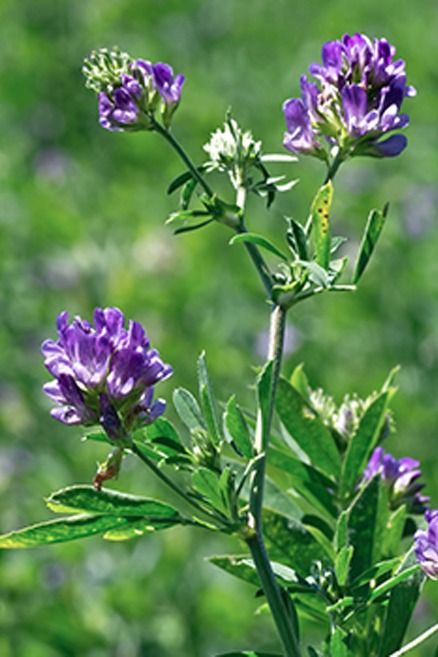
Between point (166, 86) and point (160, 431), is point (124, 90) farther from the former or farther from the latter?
point (160, 431)

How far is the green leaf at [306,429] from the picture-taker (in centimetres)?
107

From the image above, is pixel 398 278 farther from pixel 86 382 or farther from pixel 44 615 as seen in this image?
pixel 86 382

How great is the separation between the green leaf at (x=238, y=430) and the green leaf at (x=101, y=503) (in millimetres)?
73

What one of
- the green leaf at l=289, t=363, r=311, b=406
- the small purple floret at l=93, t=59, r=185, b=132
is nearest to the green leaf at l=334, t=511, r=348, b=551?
the green leaf at l=289, t=363, r=311, b=406

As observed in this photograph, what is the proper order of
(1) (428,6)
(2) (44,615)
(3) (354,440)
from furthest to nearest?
(1) (428,6)
(2) (44,615)
(3) (354,440)

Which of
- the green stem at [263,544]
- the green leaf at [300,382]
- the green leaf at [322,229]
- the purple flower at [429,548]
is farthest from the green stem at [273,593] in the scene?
the green leaf at [300,382]

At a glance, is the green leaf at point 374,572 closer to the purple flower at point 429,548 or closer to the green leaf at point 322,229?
the purple flower at point 429,548

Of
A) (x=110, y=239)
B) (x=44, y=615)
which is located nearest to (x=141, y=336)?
(x=44, y=615)

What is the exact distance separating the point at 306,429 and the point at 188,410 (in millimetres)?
227

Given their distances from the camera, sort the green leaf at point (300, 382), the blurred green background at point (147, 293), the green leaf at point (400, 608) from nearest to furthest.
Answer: the green leaf at point (400, 608)
the green leaf at point (300, 382)
the blurred green background at point (147, 293)

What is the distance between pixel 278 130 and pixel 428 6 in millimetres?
2309

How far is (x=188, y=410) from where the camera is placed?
2.90 ft

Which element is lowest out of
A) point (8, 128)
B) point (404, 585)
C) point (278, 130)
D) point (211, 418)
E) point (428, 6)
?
point (404, 585)

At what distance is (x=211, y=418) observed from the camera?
33.8 inches
